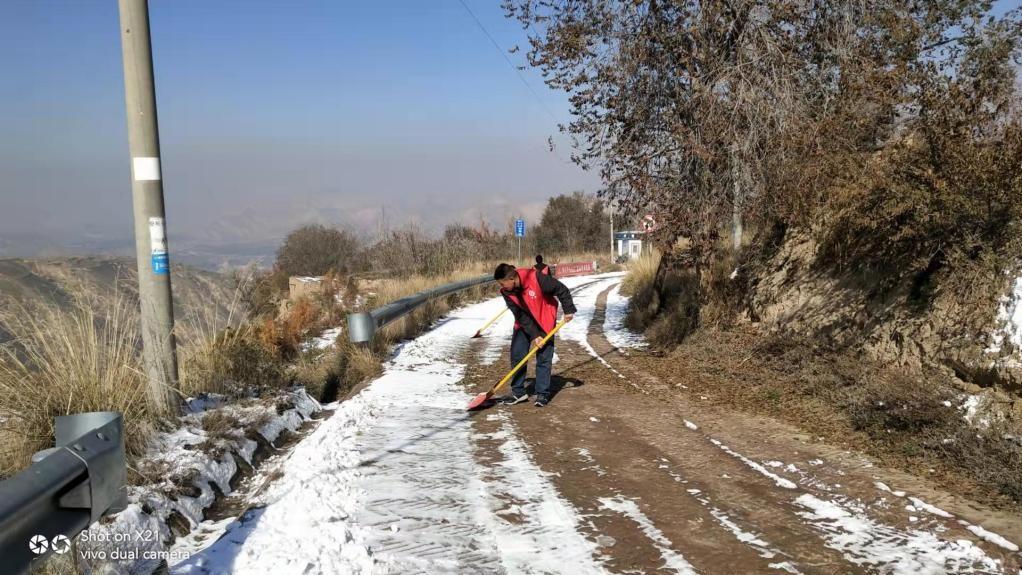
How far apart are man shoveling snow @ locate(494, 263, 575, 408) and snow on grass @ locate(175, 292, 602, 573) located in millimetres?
792

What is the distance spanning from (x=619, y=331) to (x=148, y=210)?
31.1 ft

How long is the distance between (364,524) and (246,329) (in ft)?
14.2

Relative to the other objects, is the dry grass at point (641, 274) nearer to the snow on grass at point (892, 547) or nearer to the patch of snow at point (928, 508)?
the patch of snow at point (928, 508)

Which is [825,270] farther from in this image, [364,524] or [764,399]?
[364,524]

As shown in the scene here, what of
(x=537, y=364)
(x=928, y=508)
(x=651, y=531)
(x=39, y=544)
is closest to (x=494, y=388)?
(x=537, y=364)

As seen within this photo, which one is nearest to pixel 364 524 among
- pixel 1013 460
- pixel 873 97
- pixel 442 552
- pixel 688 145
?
pixel 442 552

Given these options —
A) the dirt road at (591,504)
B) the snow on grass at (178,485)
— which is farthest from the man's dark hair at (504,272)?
the snow on grass at (178,485)

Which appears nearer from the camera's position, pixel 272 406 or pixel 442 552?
pixel 442 552

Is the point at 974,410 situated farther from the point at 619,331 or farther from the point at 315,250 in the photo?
the point at 315,250

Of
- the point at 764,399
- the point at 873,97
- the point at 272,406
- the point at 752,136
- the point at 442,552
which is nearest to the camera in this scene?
the point at 442,552

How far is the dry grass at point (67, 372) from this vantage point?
4324 mm

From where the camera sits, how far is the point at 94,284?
600 cm

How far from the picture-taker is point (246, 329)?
763 centimetres

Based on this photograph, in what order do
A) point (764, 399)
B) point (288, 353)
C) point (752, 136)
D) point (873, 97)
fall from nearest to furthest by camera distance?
point (764, 399) < point (873, 97) < point (752, 136) < point (288, 353)
